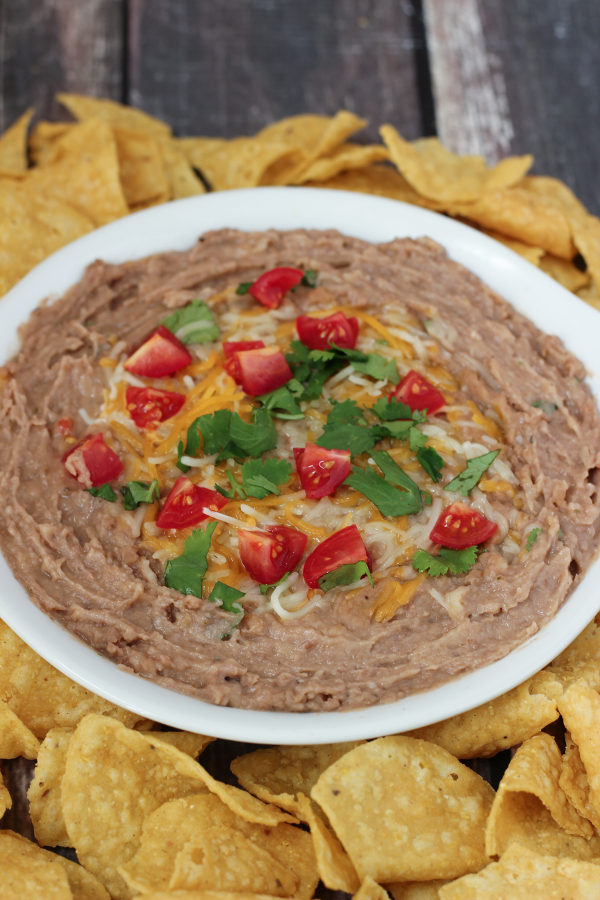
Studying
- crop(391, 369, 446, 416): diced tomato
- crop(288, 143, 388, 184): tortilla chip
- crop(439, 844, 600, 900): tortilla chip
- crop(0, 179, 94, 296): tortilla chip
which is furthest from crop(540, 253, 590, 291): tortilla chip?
crop(439, 844, 600, 900): tortilla chip

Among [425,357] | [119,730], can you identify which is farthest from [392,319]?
[119,730]

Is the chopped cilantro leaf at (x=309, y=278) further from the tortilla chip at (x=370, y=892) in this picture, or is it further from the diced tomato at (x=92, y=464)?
the tortilla chip at (x=370, y=892)

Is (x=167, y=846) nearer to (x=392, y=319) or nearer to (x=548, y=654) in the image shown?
(x=548, y=654)

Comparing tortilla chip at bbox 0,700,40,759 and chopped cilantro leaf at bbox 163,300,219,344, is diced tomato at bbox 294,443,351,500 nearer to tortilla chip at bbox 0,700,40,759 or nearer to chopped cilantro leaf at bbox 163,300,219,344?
chopped cilantro leaf at bbox 163,300,219,344

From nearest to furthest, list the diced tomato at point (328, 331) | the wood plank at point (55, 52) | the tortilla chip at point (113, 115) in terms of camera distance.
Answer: the diced tomato at point (328, 331)
the tortilla chip at point (113, 115)
the wood plank at point (55, 52)

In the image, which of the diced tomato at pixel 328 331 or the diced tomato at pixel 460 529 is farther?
the diced tomato at pixel 328 331

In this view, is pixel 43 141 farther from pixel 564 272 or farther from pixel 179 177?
pixel 564 272

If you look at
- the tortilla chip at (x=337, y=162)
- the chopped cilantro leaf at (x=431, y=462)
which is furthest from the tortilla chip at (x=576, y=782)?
the tortilla chip at (x=337, y=162)
